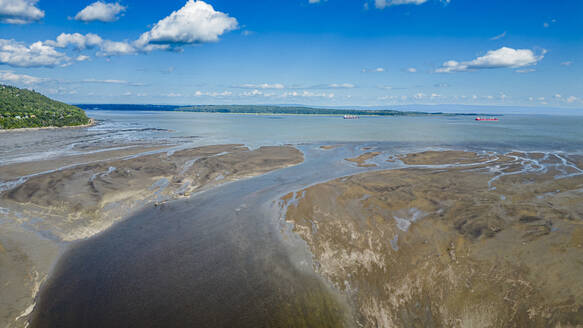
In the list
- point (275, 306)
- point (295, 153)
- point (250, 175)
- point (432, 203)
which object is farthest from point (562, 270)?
point (295, 153)

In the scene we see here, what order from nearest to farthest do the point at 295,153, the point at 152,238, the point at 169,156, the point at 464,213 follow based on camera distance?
1. the point at 152,238
2. the point at 464,213
3. the point at 169,156
4. the point at 295,153

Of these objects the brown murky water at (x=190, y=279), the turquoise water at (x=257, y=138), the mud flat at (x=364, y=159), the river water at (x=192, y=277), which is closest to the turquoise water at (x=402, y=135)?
the turquoise water at (x=257, y=138)

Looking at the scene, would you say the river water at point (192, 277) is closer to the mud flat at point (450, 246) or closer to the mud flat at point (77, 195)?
the mud flat at point (77, 195)

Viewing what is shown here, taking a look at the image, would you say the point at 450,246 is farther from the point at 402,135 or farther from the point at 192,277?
the point at 402,135

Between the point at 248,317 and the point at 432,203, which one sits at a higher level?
the point at 432,203

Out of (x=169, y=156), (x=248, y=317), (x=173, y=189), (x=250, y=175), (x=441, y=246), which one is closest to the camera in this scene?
(x=248, y=317)

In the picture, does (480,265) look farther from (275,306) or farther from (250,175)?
(250,175)

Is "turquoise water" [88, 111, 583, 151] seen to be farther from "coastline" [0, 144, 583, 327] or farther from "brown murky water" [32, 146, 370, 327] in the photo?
"brown murky water" [32, 146, 370, 327]
